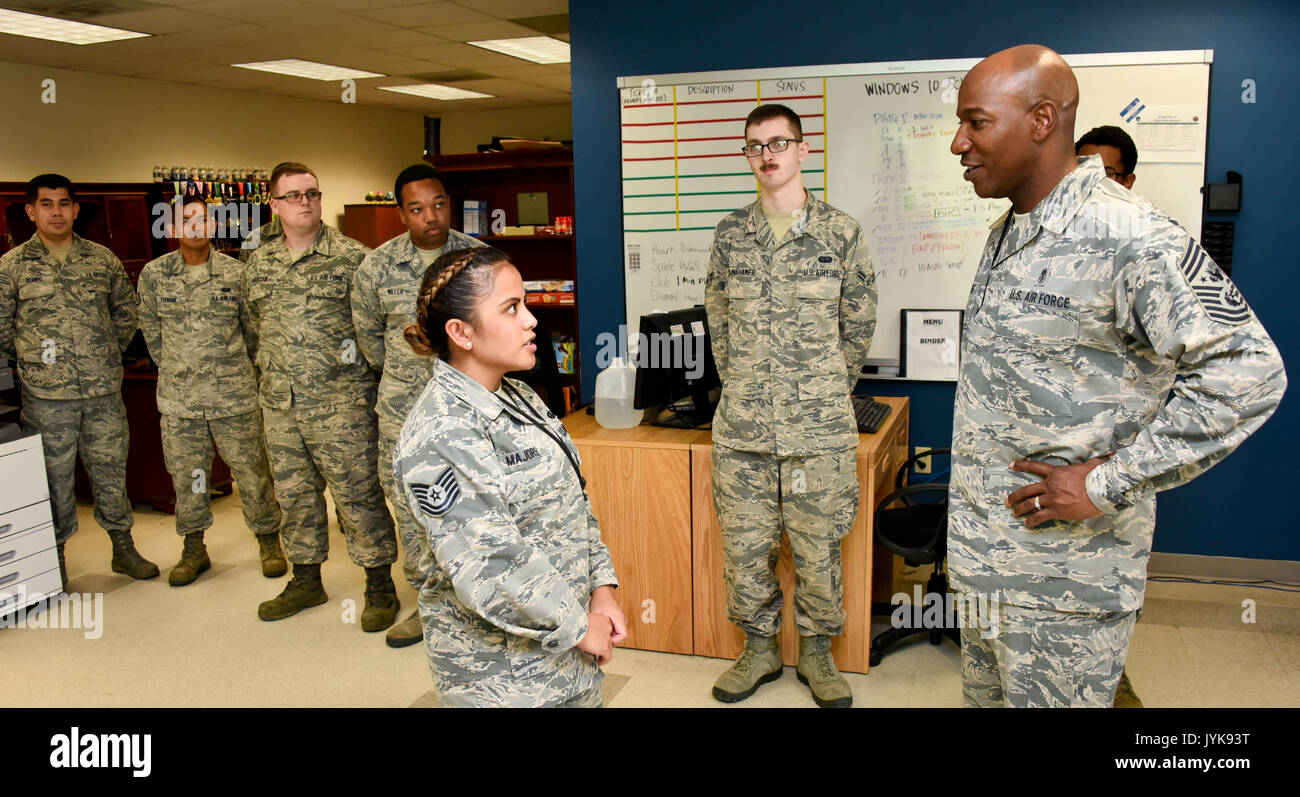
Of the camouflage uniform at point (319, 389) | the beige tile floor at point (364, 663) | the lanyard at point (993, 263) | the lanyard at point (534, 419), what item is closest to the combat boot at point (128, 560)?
the beige tile floor at point (364, 663)

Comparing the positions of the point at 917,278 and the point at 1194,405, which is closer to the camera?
the point at 1194,405

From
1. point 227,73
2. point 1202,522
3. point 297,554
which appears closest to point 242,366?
point 297,554

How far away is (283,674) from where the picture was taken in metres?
3.31

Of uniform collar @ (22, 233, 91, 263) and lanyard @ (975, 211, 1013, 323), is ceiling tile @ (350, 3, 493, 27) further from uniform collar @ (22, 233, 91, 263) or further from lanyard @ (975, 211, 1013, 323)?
lanyard @ (975, 211, 1013, 323)

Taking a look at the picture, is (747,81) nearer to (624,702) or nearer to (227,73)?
(624,702)

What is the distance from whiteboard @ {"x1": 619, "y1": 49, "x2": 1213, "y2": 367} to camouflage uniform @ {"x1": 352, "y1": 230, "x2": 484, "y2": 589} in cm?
107

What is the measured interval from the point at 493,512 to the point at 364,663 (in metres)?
2.19

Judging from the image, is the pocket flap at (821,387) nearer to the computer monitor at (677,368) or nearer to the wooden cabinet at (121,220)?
the computer monitor at (677,368)

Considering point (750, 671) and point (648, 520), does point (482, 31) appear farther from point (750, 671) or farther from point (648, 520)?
point (750, 671)

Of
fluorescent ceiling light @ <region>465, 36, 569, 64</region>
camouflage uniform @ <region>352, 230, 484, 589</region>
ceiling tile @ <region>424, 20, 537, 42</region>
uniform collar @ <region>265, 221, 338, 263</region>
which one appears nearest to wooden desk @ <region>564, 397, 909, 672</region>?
camouflage uniform @ <region>352, 230, 484, 589</region>

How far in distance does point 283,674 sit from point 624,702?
50.5 inches

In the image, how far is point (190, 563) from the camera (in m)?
4.27

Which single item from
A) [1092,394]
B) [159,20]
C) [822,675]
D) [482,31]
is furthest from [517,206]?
[1092,394]

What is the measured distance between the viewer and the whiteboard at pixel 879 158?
3650mm
